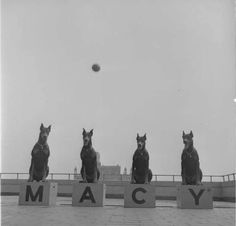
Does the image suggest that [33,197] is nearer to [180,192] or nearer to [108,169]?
[180,192]

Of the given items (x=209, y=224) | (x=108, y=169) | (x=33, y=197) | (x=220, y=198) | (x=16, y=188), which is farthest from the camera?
(x=108, y=169)

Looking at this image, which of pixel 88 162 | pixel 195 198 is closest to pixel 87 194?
pixel 88 162

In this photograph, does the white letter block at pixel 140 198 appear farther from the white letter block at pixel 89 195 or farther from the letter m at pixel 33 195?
the letter m at pixel 33 195

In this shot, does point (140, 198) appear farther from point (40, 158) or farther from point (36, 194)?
point (40, 158)

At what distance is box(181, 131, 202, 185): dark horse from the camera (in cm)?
1230

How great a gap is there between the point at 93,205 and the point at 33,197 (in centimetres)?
206

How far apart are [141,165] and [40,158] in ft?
11.9

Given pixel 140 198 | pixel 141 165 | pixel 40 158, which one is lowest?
pixel 140 198

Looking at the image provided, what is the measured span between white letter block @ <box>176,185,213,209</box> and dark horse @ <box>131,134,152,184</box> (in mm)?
1387

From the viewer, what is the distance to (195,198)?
11.8 meters

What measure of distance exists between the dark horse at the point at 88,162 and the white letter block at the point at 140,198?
50.6 inches

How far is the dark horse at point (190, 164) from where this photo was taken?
1230 centimetres

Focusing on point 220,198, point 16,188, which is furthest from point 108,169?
point 220,198

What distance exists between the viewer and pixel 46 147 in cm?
1266
